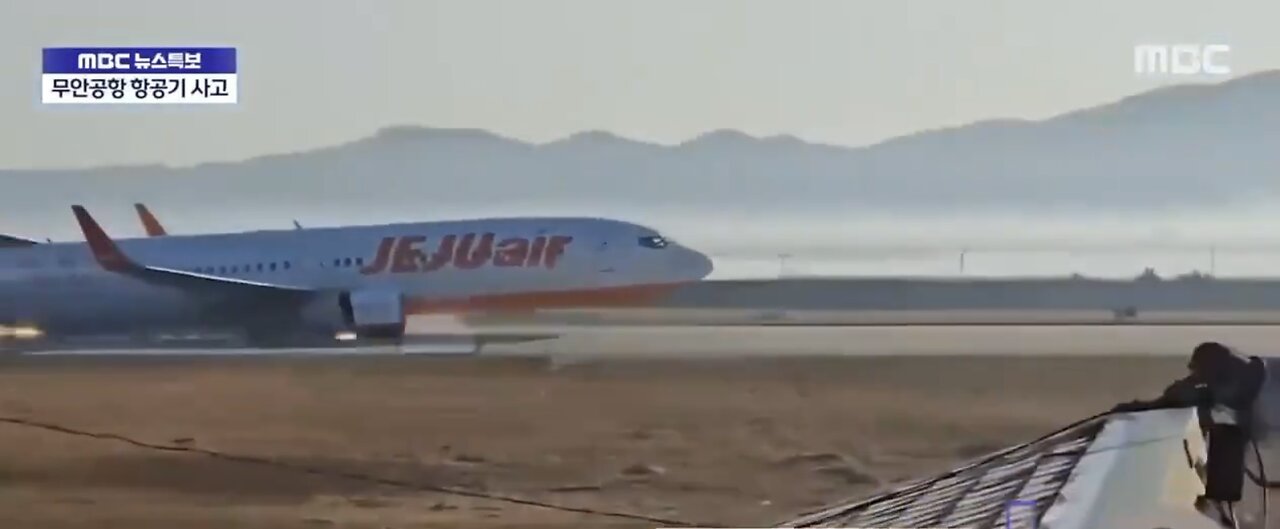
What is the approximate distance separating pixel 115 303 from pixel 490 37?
0.62m

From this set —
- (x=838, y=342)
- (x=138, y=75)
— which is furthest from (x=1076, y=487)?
(x=138, y=75)

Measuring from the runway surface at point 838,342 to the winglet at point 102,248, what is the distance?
0.38 ft

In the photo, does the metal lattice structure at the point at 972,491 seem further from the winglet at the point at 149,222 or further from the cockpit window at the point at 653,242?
the winglet at the point at 149,222

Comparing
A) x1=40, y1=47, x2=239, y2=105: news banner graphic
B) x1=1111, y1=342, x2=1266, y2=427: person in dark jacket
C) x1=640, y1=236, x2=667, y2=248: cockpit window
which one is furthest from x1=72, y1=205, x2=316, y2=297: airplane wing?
x1=1111, y1=342, x2=1266, y2=427: person in dark jacket

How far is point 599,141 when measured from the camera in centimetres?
185

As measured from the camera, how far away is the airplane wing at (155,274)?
1.85 metres

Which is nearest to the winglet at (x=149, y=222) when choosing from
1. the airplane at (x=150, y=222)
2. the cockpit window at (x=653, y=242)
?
the airplane at (x=150, y=222)

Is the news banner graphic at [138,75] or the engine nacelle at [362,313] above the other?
the news banner graphic at [138,75]

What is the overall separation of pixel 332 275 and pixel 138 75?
38 centimetres

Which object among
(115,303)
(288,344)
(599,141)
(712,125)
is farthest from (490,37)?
(115,303)

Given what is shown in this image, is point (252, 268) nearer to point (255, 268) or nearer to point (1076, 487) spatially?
point (255, 268)

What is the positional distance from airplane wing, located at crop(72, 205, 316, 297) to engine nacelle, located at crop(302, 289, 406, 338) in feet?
0.10

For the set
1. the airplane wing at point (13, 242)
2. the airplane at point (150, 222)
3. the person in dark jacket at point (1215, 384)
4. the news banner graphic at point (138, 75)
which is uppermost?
the news banner graphic at point (138, 75)

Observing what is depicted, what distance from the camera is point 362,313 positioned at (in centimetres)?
185
